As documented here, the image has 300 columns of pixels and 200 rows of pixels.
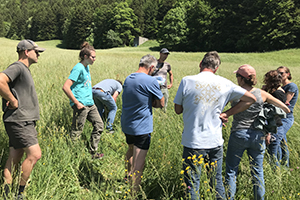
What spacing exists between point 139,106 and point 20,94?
4.47 feet

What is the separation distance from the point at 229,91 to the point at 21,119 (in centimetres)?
231

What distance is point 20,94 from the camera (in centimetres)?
244

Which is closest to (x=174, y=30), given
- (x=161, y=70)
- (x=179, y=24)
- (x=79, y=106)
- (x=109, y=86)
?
(x=179, y=24)

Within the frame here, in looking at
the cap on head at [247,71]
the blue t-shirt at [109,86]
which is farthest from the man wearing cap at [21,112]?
the cap on head at [247,71]

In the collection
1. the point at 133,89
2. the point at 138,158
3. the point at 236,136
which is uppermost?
the point at 133,89

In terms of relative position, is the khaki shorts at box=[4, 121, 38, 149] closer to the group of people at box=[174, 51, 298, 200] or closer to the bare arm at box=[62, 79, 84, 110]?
the bare arm at box=[62, 79, 84, 110]

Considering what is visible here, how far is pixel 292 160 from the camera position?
3.77 meters

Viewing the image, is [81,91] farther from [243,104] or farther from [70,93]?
[243,104]

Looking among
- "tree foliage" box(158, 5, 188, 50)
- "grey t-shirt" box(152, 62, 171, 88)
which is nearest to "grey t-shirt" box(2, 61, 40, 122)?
"grey t-shirt" box(152, 62, 171, 88)

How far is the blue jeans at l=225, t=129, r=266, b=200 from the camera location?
8.66 ft

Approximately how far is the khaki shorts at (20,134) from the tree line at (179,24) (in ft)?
151

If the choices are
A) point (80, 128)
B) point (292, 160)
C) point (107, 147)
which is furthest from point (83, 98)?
point (292, 160)

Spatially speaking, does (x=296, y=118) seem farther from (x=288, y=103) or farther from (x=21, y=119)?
(x=21, y=119)

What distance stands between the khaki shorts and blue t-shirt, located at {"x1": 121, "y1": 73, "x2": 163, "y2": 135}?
1.10 meters
